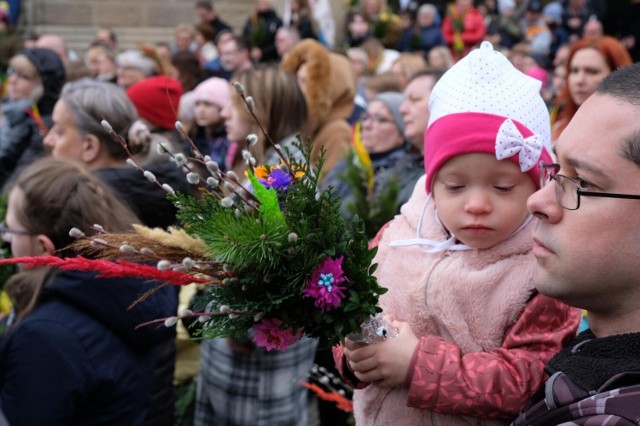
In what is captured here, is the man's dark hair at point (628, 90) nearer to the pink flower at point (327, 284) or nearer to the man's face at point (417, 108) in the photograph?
the pink flower at point (327, 284)

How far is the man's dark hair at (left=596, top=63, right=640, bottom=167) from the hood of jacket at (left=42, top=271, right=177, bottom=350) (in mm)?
1645

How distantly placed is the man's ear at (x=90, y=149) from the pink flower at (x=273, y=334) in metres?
2.63

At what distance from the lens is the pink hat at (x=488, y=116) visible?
196cm

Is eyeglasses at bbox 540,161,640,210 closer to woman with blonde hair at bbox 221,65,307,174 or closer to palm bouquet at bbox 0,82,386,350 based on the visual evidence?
palm bouquet at bbox 0,82,386,350

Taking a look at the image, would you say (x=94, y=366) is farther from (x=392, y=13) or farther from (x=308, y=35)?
(x=392, y=13)

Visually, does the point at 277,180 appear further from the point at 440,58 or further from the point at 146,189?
the point at 440,58

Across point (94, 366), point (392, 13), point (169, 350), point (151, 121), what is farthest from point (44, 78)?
point (392, 13)

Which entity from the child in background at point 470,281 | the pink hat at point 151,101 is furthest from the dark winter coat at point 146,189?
the child in background at point 470,281

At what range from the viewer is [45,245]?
2.85m

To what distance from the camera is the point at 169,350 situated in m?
3.29

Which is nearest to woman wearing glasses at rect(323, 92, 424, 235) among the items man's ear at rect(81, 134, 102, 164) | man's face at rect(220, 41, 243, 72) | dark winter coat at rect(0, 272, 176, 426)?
man's ear at rect(81, 134, 102, 164)

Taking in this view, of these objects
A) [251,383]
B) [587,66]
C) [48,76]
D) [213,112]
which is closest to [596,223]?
→ [251,383]

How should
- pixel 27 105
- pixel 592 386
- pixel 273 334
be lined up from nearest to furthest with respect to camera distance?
pixel 592 386, pixel 273 334, pixel 27 105

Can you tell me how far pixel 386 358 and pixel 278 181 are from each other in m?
0.49
